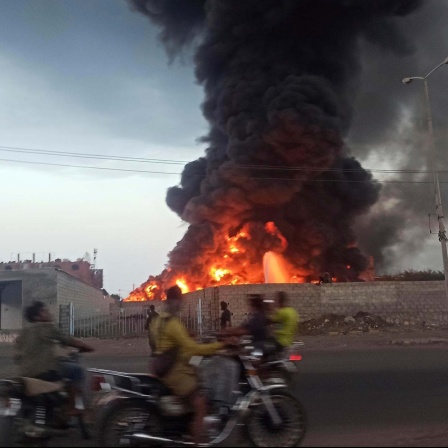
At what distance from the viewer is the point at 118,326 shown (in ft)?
75.2

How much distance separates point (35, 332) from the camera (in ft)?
17.9

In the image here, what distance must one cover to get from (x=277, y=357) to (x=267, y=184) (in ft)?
90.7

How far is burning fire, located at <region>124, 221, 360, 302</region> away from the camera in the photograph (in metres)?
34.8

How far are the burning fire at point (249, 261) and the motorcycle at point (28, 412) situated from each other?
29.3 m

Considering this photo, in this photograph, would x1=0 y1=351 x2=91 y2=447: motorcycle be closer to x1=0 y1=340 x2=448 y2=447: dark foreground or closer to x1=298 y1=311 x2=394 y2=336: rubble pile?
x1=0 y1=340 x2=448 y2=447: dark foreground

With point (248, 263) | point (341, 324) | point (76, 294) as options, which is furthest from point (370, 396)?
point (248, 263)

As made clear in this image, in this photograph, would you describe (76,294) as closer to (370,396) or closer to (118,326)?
(118,326)

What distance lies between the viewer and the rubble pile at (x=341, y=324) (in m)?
22.5

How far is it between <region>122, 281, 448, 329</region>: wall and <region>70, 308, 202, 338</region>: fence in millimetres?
1623

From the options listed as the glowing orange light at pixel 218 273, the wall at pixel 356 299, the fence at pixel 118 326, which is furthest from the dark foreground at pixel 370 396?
the glowing orange light at pixel 218 273


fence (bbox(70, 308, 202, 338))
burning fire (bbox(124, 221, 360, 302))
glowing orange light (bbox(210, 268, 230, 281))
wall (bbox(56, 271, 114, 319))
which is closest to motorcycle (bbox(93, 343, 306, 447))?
fence (bbox(70, 308, 202, 338))

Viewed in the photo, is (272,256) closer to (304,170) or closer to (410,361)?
(304,170)

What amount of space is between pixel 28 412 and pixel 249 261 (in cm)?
3003

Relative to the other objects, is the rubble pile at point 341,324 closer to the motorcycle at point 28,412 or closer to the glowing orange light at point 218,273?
Result: the glowing orange light at point 218,273
